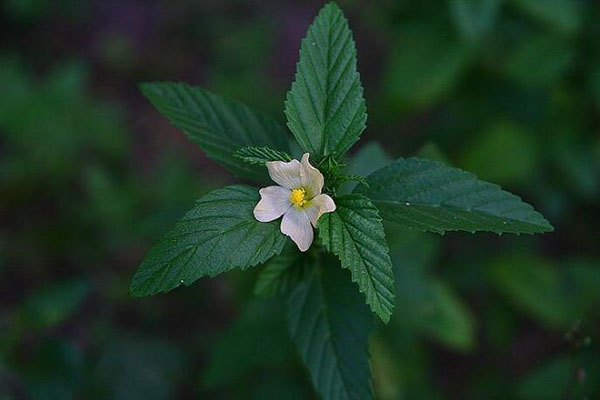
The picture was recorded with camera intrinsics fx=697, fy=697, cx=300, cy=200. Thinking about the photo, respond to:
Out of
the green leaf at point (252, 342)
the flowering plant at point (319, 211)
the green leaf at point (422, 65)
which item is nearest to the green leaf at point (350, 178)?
the flowering plant at point (319, 211)

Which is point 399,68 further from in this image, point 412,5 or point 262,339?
point 262,339

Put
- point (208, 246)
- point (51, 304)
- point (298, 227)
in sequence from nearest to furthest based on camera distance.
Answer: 1. point (208, 246)
2. point (298, 227)
3. point (51, 304)

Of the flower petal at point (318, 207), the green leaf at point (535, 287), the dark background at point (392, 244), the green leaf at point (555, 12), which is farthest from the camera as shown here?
the green leaf at point (535, 287)

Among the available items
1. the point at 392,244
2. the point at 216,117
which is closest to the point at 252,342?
the point at 392,244

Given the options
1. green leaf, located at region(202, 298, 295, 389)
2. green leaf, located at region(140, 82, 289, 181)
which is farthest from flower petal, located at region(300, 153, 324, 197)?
green leaf, located at region(202, 298, 295, 389)

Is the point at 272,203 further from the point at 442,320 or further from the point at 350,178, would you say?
the point at 442,320

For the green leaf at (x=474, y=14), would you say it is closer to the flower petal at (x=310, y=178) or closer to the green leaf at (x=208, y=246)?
the flower petal at (x=310, y=178)
